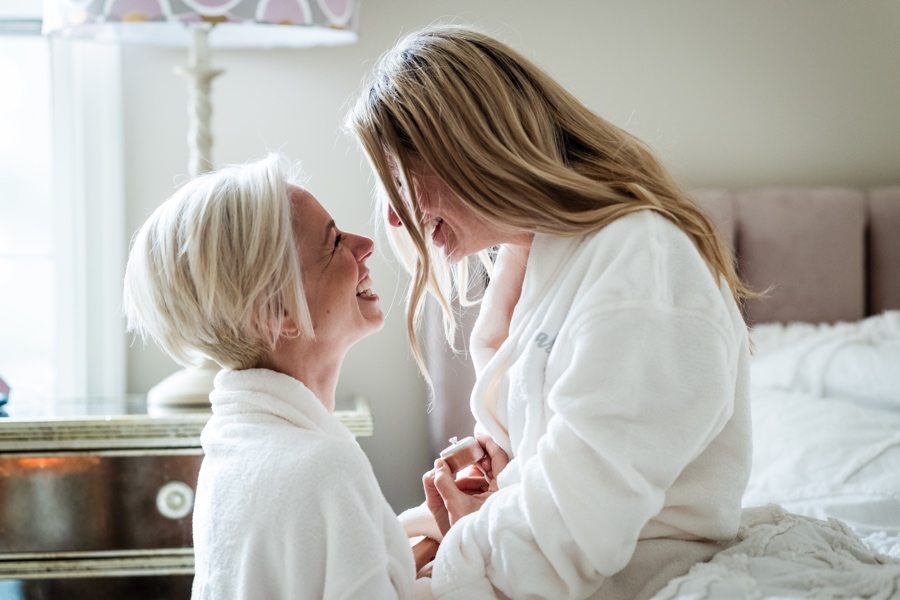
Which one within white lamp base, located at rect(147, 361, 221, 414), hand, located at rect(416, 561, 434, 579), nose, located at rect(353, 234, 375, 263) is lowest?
white lamp base, located at rect(147, 361, 221, 414)

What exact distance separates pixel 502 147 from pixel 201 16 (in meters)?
1.07

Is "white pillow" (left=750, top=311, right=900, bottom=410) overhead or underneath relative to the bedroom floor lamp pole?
underneath

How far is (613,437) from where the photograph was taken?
41.0 inches

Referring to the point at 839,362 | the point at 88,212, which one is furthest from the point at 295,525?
the point at 88,212

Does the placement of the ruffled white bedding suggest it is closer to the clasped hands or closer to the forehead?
the clasped hands

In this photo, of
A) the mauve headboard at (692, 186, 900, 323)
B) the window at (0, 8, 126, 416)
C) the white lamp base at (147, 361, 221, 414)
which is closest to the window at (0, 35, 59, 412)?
the window at (0, 8, 126, 416)

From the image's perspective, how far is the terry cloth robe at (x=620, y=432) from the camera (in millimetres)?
1048

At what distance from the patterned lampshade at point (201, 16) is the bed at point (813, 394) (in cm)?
69

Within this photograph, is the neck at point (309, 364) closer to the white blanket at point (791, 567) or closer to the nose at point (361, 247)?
the nose at point (361, 247)

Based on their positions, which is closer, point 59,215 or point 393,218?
point 393,218

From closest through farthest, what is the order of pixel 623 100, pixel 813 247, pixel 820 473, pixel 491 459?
pixel 491 459, pixel 820 473, pixel 813 247, pixel 623 100

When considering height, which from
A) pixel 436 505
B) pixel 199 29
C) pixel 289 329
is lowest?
pixel 436 505

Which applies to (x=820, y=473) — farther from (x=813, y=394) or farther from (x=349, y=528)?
(x=349, y=528)

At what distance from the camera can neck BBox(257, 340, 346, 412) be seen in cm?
A: 127
